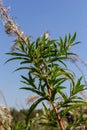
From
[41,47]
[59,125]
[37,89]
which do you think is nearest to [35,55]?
[41,47]

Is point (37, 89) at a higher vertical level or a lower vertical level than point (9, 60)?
lower

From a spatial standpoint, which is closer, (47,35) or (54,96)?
(54,96)

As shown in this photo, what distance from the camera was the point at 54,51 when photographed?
243 centimetres

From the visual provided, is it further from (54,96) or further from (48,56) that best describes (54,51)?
(54,96)

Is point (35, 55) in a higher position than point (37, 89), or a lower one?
higher

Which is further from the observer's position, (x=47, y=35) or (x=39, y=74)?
(x=47, y=35)

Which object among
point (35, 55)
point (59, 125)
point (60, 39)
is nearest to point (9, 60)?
point (35, 55)

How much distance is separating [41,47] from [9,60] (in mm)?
249

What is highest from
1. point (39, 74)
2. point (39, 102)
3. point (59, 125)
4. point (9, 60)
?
point (9, 60)

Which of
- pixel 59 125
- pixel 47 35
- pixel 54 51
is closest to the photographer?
pixel 59 125

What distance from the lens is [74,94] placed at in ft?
7.88

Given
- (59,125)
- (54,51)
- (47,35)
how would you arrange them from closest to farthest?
(59,125)
(54,51)
(47,35)

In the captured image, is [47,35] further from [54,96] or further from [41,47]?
[54,96]

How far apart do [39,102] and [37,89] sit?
0.10 metres
